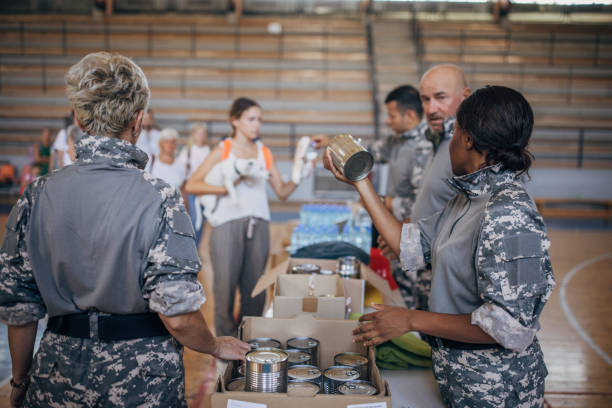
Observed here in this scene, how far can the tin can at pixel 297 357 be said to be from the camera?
1.37 metres

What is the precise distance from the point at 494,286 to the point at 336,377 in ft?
1.48

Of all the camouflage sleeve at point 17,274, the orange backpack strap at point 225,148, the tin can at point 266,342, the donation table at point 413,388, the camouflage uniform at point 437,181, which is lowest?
the donation table at point 413,388

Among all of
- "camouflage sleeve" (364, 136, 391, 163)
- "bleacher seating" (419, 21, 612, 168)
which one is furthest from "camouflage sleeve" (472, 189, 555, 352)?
"bleacher seating" (419, 21, 612, 168)

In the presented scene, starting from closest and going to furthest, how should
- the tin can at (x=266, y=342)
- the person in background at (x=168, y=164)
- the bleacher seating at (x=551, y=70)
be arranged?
the tin can at (x=266, y=342) → the person in background at (x=168, y=164) → the bleacher seating at (x=551, y=70)

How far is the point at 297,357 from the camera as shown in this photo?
1.40m

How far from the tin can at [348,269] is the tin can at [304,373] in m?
0.91

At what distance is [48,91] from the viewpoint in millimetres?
11234

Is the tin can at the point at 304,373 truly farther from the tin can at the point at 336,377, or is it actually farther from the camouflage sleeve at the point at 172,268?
the camouflage sleeve at the point at 172,268

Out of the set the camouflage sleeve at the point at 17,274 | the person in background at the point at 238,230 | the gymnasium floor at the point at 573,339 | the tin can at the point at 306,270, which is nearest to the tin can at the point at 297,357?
the camouflage sleeve at the point at 17,274

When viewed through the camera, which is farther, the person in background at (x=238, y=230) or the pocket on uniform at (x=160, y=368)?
the person in background at (x=238, y=230)

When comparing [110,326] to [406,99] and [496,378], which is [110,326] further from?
[406,99]

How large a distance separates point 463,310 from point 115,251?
909mm

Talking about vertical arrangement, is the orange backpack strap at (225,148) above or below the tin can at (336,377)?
above

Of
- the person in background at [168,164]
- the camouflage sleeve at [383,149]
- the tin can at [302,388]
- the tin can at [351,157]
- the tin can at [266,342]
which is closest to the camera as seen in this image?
the tin can at [302,388]
